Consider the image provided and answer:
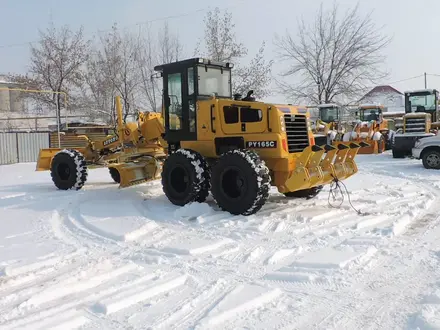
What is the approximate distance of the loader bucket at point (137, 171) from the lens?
397 inches

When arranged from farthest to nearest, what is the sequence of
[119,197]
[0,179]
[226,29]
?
[226,29]
[0,179]
[119,197]

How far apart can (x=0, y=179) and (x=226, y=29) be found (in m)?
17.7

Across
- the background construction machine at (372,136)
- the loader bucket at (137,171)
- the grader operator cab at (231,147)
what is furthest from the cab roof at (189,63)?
the background construction machine at (372,136)

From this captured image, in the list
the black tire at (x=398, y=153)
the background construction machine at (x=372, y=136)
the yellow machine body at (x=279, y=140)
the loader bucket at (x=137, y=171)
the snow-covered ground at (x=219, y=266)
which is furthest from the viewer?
the background construction machine at (x=372, y=136)

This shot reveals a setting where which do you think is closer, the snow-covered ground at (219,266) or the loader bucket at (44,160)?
the snow-covered ground at (219,266)

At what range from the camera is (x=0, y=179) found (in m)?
14.4

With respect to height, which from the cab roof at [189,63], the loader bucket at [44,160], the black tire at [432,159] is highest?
the cab roof at [189,63]

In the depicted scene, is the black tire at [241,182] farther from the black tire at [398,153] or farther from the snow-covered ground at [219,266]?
the black tire at [398,153]

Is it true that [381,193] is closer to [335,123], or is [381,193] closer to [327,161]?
[327,161]

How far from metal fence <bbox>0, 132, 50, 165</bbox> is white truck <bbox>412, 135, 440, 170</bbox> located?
55.7ft

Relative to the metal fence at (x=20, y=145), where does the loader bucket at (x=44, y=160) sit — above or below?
below

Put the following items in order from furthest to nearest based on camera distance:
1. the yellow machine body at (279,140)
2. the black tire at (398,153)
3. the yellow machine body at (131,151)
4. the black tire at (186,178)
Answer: the black tire at (398,153) < the yellow machine body at (131,151) < the black tire at (186,178) < the yellow machine body at (279,140)

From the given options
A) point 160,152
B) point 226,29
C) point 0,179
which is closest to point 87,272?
point 160,152

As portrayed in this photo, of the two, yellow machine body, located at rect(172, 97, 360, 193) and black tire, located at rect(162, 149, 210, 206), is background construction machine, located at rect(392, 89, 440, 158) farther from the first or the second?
black tire, located at rect(162, 149, 210, 206)
